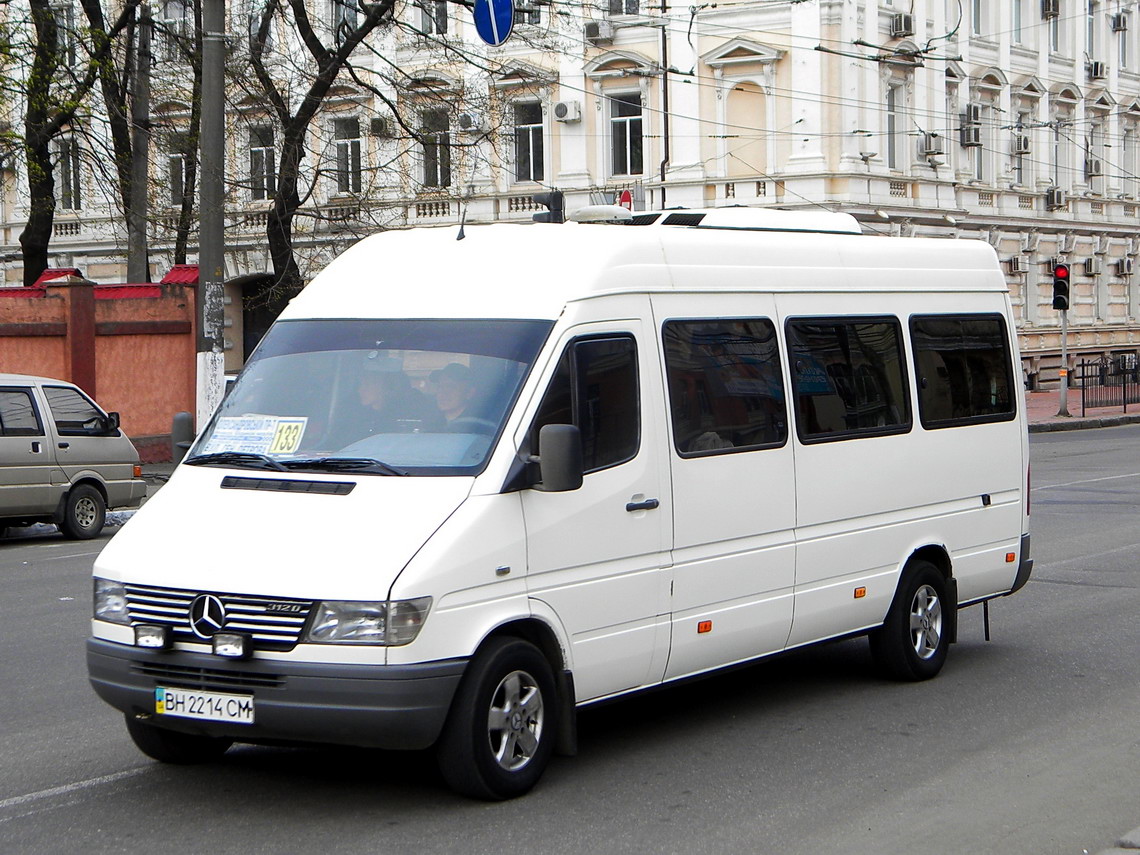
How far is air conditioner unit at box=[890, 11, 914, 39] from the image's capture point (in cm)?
3794

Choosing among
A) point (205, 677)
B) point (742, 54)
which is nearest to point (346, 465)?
point (205, 677)

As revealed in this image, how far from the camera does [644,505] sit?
6789mm

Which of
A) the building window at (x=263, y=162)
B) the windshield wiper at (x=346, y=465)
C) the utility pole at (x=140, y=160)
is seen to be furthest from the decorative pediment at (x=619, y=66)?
the windshield wiper at (x=346, y=465)

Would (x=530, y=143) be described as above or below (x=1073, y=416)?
above

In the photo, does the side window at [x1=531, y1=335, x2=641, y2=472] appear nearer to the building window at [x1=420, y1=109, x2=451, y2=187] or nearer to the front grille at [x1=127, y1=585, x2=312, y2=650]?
the front grille at [x1=127, y1=585, x2=312, y2=650]

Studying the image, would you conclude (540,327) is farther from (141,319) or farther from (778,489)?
(141,319)

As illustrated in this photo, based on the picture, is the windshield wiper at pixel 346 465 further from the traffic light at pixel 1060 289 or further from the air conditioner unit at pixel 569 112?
the air conditioner unit at pixel 569 112

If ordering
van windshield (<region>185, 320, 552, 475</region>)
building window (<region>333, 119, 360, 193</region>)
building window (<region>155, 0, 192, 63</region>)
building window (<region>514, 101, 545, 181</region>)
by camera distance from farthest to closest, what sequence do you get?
building window (<region>514, 101, 545, 181</region>) < building window (<region>333, 119, 360, 193</region>) < building window (<region>155, 0, 192, 63</region>) < van windshield (<region>185, 320, 552, 475</region>)

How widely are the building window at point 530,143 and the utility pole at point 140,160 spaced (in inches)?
528

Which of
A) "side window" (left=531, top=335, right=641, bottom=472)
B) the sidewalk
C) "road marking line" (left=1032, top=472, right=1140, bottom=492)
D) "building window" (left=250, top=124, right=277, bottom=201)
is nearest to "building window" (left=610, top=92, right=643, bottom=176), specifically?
"building window" (left=250, top=124, right=277, bottom=201)

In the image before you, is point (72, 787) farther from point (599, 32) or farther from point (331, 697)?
point (599, 32)

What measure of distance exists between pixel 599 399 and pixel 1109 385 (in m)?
37.2

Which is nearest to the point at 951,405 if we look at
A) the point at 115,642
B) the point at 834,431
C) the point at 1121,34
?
the point at 834,431

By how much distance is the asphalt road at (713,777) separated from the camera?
5.79 metres
